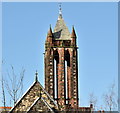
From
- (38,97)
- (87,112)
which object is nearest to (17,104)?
(38,97)

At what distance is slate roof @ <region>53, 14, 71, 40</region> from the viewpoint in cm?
→ 5662

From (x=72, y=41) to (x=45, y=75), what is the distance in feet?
15.5

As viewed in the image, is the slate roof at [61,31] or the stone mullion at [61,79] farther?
the slate roof at [61,31]

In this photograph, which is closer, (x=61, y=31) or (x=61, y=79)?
(x=61, y=79)

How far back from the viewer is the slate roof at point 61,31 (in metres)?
56.6

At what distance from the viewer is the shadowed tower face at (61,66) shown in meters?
54.8

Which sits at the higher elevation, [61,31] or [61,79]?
[61,31]

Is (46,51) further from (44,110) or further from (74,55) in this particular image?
(44,110)

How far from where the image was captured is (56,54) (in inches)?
2222

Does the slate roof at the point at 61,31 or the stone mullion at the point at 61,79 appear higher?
the slate roof at the point at 61,31

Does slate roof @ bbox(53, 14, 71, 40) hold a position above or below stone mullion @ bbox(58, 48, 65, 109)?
above

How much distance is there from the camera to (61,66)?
182 ft

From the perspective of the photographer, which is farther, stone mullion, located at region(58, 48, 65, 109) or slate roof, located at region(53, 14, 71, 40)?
slate roof, located at region(53, 14, 71, 40)

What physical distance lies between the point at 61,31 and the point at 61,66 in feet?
13.4
